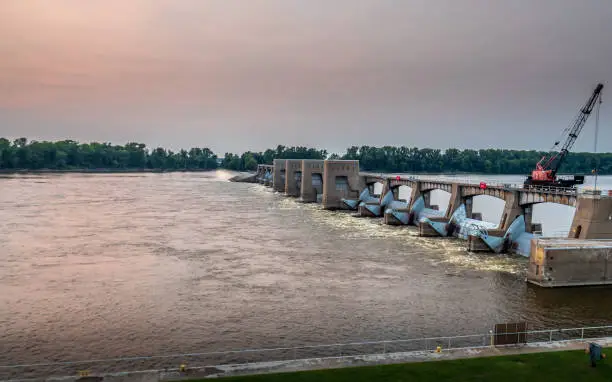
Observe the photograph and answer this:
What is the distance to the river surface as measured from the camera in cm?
2975

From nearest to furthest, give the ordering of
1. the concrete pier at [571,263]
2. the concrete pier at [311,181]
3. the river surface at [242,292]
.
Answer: the river surface at [242,292] → the concrete pier at [571,263] → the concrete pier at [311,181]

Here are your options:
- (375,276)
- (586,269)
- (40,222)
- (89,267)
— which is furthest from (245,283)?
(40,222)

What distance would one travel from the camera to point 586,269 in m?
40.2

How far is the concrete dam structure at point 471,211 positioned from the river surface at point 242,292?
2781 millimetres

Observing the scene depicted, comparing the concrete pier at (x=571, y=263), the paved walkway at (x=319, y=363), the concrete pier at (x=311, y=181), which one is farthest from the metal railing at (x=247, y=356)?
the concrete pier at (x=311, y=181)

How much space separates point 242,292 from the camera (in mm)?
38906

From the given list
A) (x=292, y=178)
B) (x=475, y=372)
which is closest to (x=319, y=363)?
(x=475, y=372)

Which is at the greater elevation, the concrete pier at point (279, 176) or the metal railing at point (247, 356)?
the concrete pier at point (279, 176)

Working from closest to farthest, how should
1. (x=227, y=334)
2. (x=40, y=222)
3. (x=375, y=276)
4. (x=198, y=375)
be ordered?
(x=198, y=375)
(x=227, y=334)
(x=375, y=276)
(x=40, y=222)

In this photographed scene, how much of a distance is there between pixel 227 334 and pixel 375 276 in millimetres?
18650

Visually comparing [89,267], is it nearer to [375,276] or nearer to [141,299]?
[141,299]

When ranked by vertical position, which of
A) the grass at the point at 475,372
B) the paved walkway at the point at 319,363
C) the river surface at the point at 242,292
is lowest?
the river surface at the point at 242,292

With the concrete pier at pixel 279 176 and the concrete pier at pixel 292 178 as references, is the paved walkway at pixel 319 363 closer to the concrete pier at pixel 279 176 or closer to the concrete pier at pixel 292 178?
the concrete pier at pixel 292 178

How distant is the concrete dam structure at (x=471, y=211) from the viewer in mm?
43406
